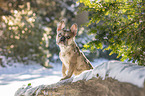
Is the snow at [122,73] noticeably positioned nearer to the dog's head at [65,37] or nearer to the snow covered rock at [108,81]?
the snow covered rock at [108,81]

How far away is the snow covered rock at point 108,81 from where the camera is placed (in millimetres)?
1485

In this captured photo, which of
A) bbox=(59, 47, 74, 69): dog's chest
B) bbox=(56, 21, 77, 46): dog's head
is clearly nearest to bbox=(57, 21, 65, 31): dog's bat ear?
bbox=(56, 21, 77, 46): dog's head

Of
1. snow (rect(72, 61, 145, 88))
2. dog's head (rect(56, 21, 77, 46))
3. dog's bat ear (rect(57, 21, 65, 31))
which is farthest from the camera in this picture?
dog's bat ear (rect(57, 21, 65, 31))

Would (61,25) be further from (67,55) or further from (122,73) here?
(122,73)

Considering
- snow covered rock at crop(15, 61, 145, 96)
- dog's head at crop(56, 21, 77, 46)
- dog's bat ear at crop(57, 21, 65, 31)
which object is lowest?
snow covered rock at crop(15, 61, 145, 96)

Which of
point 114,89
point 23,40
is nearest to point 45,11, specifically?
point 23,40

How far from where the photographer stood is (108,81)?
1785mm

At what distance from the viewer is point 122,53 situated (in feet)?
11.3

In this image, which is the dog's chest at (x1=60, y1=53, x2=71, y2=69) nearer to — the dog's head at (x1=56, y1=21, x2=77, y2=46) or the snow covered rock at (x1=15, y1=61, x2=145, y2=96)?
the dog's head at (x1=56, y1=21, x2=77, y2=46)

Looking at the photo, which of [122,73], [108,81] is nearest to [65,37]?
[108,81]

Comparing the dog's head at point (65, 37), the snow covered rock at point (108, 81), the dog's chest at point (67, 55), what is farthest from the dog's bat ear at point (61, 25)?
the snow covered rock at point (108, 81)

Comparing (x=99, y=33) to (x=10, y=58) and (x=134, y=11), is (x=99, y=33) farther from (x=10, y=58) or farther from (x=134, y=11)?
(x=10, y=58)

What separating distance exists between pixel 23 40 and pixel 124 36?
6.79m

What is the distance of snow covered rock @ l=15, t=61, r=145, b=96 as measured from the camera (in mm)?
1485
